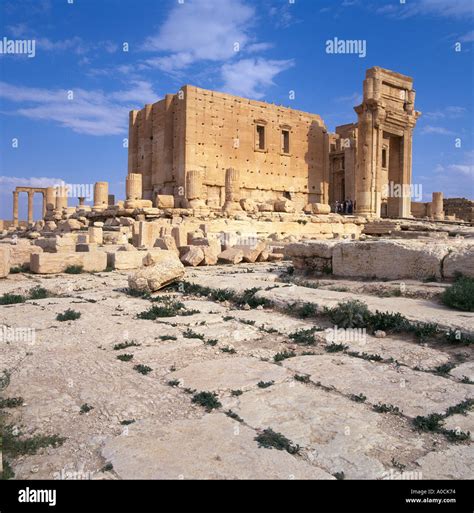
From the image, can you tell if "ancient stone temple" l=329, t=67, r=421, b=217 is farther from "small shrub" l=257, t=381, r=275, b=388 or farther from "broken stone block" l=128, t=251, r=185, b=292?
"small shrub" l=257, t=381, r=275, b=388

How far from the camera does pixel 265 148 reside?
96.1 ft

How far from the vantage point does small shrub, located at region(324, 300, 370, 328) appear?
17.1 ft

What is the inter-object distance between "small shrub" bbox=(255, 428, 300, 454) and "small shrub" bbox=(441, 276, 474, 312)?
3578 millimetres

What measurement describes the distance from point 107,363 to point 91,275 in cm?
648

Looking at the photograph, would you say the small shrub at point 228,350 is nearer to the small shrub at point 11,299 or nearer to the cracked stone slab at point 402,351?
the cracked stone slab at point 402,351

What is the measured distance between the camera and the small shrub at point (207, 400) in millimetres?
3211

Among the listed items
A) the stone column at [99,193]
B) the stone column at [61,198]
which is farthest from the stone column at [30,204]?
the stone column at [99,193]

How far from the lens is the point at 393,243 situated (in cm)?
734

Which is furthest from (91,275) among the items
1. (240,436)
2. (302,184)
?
(302,184)

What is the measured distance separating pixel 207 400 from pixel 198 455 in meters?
0.77

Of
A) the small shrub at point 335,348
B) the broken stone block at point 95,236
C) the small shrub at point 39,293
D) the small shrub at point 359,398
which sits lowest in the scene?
the small shrub at point 359,398

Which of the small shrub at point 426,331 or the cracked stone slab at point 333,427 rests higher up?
the small shrub at point 426,331

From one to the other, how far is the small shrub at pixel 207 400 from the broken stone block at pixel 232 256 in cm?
943
